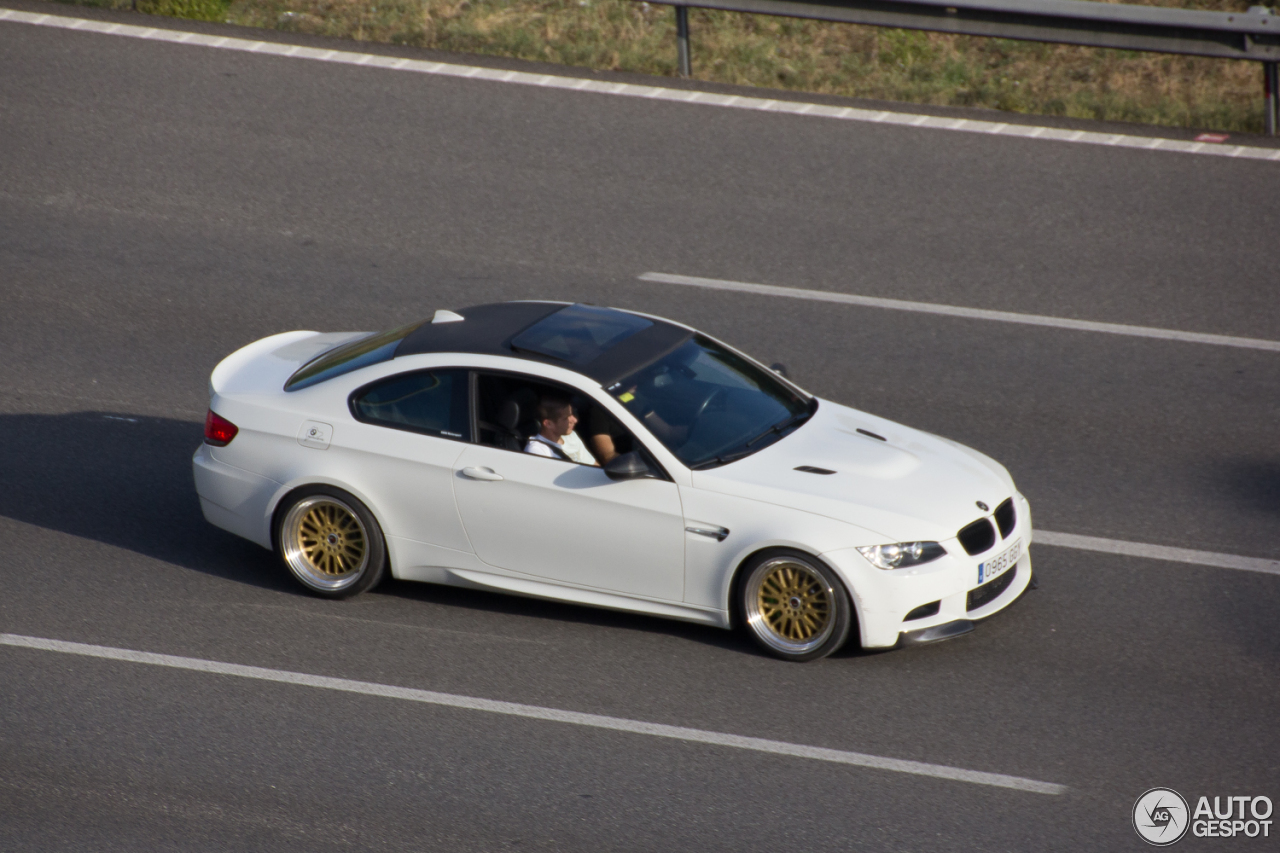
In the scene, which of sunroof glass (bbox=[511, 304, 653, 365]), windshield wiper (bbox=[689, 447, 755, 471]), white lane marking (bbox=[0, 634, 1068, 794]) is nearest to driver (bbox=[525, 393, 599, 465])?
sunroof glass (bbox=[511, 304, 653, 365])

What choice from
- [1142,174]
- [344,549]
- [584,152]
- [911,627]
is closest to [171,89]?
[584,152]

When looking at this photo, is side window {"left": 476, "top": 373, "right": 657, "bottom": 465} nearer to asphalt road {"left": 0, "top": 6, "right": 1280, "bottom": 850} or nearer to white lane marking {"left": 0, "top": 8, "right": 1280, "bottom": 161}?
asphalt road {"left": 0, "top": 6, "right": 1280, "bottom": 850}

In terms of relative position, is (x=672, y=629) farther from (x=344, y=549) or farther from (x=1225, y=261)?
(x=1225, y=261)

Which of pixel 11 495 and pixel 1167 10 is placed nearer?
pixel 11 495

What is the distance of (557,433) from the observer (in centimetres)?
797

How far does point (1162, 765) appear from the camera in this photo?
263 inches

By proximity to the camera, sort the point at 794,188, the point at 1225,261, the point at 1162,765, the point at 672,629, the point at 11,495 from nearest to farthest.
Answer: the point at 1162,765
the point at 672,629
the point at 11,495
the point at 1225,261
the point at 794,188

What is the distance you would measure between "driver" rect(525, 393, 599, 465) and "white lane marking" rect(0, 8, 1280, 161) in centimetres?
777

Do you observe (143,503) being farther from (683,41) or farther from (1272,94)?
(1272,94)

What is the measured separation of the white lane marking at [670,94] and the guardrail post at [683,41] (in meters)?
0.51

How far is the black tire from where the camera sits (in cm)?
811

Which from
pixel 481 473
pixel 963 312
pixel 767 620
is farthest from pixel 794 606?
pixel 963 312

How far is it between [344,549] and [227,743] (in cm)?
162

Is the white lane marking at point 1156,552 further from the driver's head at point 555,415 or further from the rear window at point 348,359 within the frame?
the rear window at point 348,359
